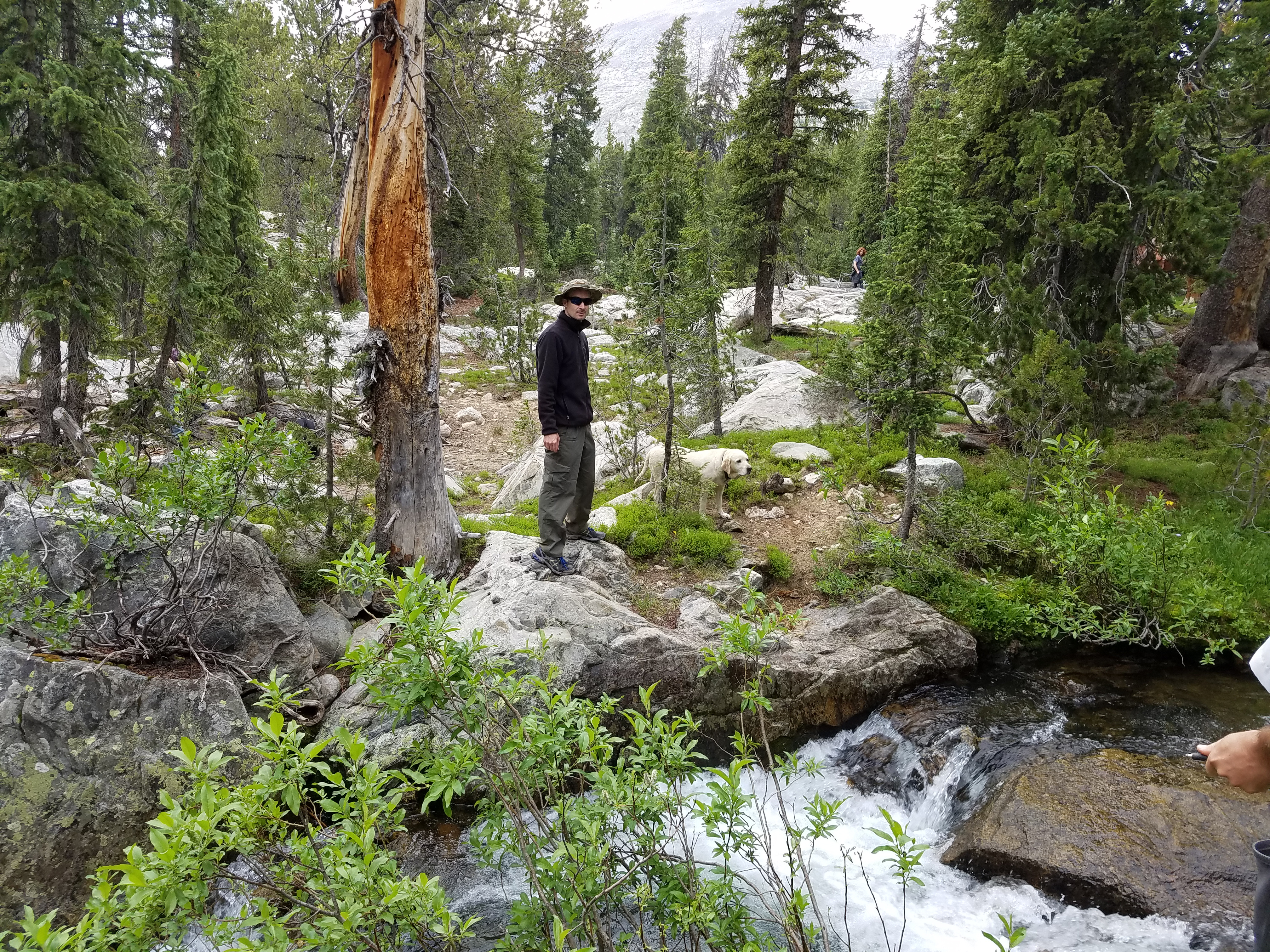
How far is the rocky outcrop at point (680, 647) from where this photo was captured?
19.9 ft

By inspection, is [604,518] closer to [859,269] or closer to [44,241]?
[44,241]

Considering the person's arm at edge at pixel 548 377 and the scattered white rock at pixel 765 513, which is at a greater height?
the person's arm at edge at pixel 548 377

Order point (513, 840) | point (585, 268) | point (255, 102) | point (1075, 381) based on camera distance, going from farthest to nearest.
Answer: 1. point (585, 268)
2. point (255, 102)
3. point (1075, 381)
4. point (513, 840)

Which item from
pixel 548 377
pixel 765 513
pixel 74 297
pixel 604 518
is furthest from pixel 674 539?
pixel 74 297

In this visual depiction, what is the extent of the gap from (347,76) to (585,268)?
32356mm

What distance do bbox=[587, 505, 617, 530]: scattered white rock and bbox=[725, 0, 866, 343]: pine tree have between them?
42.3 ft

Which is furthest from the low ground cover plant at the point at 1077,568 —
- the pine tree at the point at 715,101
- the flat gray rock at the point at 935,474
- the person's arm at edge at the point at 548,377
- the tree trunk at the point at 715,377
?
the pine tree at the point at 715,101

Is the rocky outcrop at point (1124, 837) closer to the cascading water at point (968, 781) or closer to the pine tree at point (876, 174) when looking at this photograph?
the cascading water at point (968, 781)

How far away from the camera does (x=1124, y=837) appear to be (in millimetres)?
4797

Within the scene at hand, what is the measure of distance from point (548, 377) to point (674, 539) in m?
3.27

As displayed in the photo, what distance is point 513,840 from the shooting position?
2.99 metres

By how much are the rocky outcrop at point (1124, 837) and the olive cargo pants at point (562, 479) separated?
446cm

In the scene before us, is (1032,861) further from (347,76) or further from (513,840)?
(347,76)

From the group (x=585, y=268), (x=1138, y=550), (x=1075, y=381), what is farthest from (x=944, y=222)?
(x=585, y=268)
